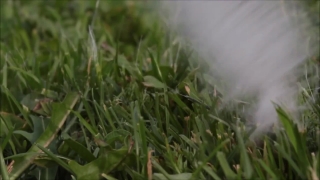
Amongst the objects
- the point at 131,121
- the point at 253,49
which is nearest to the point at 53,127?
the point at 131,121

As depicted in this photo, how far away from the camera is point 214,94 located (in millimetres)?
1274

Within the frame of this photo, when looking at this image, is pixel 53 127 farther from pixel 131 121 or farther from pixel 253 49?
pixel 253 49

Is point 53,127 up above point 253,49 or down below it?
below

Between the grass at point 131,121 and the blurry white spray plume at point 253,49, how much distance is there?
45mm

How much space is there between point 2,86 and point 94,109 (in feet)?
0.83

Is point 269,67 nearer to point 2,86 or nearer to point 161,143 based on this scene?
point 161,143

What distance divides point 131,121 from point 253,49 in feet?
1.18

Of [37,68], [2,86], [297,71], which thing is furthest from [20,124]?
[297,71]

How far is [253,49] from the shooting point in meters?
1.31

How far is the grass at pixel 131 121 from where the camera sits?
0.99 metres

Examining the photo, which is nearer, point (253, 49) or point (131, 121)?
point (131, 121)

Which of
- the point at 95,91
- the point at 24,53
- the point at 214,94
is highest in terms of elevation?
the point at 214,94

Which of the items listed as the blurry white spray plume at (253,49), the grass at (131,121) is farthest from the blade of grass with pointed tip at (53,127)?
the blurry white spray plume at (253,49)

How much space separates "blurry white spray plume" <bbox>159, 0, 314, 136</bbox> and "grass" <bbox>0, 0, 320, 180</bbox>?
4cm
